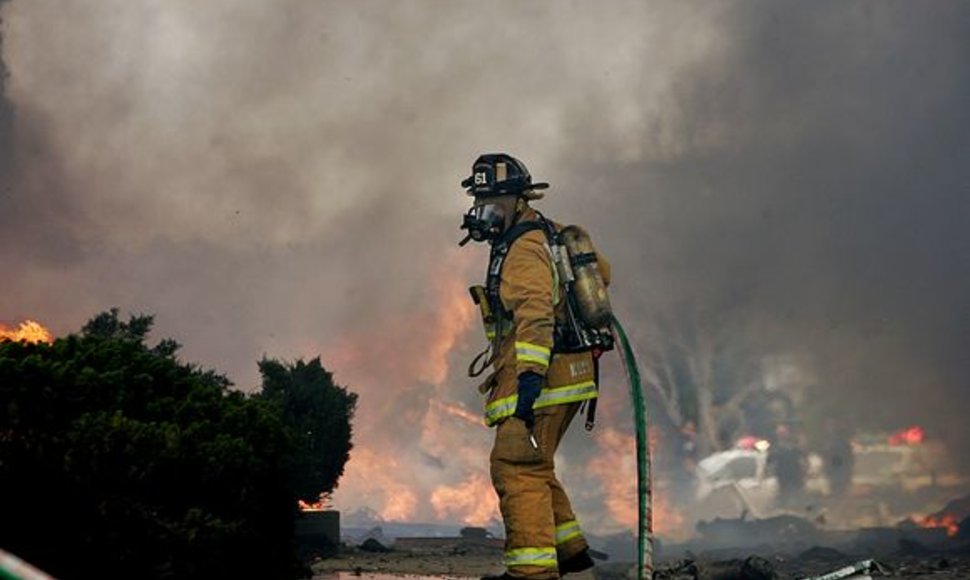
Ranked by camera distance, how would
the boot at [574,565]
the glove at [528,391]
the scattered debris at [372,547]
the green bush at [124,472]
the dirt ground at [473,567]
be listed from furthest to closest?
the scattered debris at [372,547] < the dirt ground at [473,567] < the boot at [574,565] < the glove at [528,391] < the green bush at [124,472]

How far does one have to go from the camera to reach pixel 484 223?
642 cm

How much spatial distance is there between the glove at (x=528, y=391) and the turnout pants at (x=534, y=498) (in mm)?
170

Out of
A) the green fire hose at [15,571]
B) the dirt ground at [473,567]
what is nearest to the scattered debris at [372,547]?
the dirt ground at [473,567]

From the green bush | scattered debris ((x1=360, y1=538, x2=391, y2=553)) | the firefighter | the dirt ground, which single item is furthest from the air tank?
scattered debris ((x1=360, y1=538, x2=391, y2=553))

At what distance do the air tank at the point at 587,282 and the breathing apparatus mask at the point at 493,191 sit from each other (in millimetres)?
463

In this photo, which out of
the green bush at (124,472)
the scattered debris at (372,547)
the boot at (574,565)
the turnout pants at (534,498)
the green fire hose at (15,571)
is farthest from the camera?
the scattered debris at (372,547)

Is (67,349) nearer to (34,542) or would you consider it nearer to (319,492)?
(34,542)

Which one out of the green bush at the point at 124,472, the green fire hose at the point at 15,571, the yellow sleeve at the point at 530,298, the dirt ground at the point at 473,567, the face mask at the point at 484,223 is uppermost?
the face mask at the point at 484,223

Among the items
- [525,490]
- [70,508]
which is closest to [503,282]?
[525,490]

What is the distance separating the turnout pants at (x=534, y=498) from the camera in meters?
5.60

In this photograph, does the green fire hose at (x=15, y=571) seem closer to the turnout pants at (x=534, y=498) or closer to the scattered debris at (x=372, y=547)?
the turnout pants at (x=534, y=498)

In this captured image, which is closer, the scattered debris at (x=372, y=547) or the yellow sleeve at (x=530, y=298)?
the yellow sleeve at (x=530, y=298)

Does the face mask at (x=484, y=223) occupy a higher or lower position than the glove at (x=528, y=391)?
higher

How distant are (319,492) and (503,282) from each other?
1677cm
